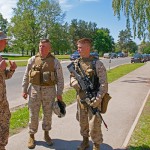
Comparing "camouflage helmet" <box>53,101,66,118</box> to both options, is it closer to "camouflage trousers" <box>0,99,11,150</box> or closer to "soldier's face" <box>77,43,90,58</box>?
"soldier's face" <box>77,43,90,58</box>

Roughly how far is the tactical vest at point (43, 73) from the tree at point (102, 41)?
12569 centimetres

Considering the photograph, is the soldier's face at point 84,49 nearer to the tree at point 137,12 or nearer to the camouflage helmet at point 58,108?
the camouflage helmet at point 58,108

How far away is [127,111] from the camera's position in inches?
398

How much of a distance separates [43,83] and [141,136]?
2420mm

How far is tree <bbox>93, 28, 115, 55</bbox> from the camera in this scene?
134375 millimetres

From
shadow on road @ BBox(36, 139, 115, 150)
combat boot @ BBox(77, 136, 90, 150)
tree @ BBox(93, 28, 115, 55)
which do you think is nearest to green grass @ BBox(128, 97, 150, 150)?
shadow on road @ BBox(36, 139, 115, 150)

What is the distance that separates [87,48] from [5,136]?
1.92 metres

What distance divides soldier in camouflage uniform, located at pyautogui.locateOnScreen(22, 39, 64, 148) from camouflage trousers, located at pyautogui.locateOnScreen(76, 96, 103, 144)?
1.93 feet

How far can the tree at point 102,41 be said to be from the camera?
134 meters

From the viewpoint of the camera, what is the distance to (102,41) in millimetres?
135750

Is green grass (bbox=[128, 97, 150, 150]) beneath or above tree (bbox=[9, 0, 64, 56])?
beneath

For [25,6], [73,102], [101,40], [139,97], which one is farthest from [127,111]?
[101,40]

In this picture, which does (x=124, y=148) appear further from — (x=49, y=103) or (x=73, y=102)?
(x=73, y=102)

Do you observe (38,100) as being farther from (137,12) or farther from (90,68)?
(137,12)
